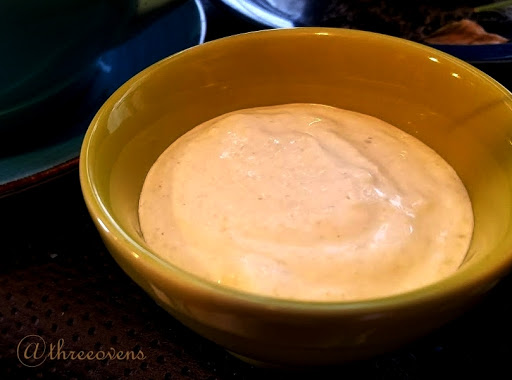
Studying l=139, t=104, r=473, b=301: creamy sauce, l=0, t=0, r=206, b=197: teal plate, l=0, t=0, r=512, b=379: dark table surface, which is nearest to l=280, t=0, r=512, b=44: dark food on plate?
l=0, t=0, r=206, b=197: teal plate

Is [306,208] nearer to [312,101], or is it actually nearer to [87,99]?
[312,101]

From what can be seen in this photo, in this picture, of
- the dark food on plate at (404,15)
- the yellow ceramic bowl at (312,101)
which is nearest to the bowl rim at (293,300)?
the yellow ceramic bowl at (312,101)

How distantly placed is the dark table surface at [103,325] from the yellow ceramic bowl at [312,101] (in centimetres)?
9

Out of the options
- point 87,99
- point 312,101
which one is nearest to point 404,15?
point 312,101

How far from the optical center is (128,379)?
23.3 inches

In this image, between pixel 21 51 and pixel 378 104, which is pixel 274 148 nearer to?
pixel 378 104

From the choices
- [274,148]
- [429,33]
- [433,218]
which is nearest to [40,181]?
[274,148]

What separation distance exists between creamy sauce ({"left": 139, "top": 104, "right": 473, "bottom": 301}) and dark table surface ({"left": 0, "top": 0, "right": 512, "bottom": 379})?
93mm

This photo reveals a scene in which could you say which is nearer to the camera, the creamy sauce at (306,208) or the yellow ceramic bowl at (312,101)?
the yellow ceramic bowl at (312,101)

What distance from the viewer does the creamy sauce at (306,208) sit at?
0.55 metres

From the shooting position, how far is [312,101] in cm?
82

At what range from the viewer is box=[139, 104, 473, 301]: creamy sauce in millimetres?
548

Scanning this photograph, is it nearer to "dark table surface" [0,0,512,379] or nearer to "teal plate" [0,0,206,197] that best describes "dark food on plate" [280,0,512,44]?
"teal plate" [0,0,206,197]

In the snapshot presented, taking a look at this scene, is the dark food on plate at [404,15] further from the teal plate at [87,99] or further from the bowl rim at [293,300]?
the bowl rim at [293,300]
